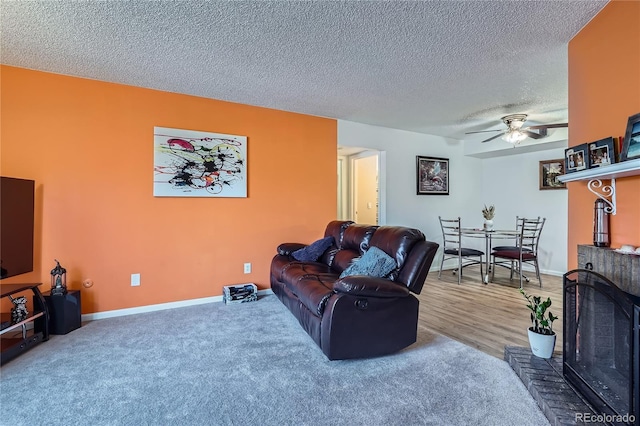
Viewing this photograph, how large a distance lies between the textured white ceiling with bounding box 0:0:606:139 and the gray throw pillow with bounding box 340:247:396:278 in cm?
167

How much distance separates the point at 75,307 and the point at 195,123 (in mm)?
2169

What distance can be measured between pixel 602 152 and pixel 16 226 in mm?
4227

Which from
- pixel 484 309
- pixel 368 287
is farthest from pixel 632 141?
pixel 484 309

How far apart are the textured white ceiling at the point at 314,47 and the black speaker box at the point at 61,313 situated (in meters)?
2.07

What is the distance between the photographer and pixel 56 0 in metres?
1.87

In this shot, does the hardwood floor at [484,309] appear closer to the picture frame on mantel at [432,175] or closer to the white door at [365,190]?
the picture frame on mantel at [432,175]

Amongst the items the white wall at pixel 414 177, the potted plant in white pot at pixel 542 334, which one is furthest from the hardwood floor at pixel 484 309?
the white wall at pixel 414 177

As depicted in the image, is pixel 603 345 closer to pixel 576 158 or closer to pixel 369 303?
pixel 576 158

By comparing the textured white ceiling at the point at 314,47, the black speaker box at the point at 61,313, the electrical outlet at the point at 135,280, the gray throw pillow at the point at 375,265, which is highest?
the textured white ceiling at the point at 314,47

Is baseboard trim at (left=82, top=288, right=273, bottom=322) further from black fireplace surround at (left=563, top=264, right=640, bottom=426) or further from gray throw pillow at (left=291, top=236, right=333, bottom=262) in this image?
black fireplace surround at (left=563, top=264, right=640, bottom=426)

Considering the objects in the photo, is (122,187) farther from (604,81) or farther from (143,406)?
(604,81)

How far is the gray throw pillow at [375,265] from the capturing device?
8.08ft

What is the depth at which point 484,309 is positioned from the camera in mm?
→ 3346

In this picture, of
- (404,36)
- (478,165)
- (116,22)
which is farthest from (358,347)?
(478,165)
